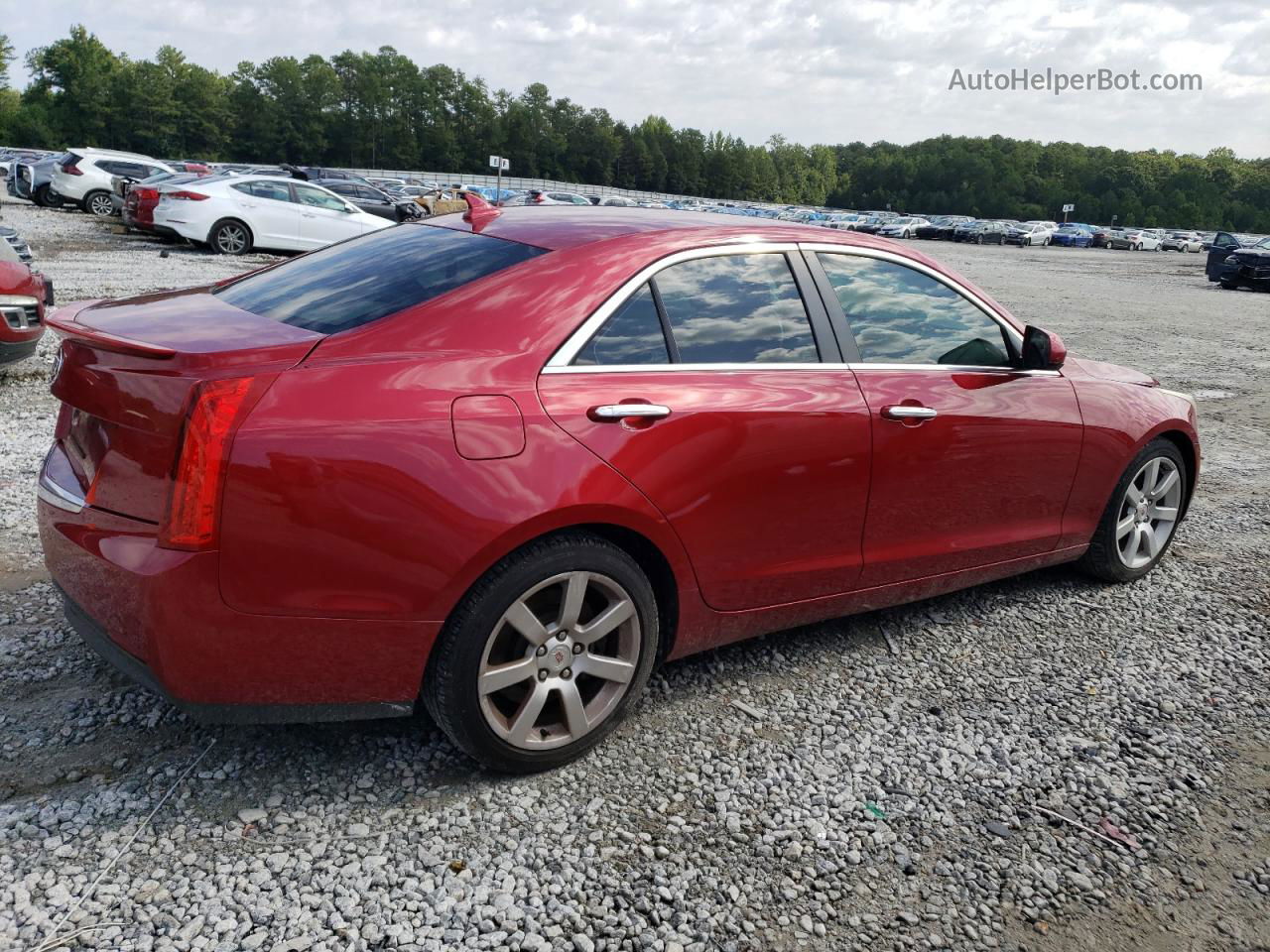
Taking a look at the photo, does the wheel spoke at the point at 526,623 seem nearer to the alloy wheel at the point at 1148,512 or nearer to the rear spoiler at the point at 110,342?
the rear spoiler at the point at 110,342

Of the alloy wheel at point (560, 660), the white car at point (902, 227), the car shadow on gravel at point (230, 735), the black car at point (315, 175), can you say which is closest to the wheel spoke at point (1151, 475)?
the car shadow on gravel at point (230, 735)

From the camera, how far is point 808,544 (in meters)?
3.52

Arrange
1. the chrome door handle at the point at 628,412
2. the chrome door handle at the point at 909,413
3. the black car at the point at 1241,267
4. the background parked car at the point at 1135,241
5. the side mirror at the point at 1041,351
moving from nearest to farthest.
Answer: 1. the chrome door handle at the point at 628,412
2. the chrome door handle at the point at 909,413
3. the side mirror at the point at 1041,351
4. the black car at the point at 1241,267
5. the background parked car at the point at 1135,241

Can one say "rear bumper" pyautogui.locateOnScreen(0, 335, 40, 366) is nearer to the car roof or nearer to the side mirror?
the car roof

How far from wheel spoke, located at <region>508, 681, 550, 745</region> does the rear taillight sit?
0.99 m

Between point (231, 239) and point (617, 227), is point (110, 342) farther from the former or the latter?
point (231, 239)

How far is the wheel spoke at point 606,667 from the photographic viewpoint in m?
3.05

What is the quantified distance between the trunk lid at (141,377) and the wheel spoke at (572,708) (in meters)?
1.20

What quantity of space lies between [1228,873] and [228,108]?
139 meters

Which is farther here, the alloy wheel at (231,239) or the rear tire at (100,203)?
the rear tire at (100,203)

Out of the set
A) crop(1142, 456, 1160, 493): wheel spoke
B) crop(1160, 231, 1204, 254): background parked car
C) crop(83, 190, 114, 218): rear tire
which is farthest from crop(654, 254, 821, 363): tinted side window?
crop(1160, 231, 1204, 254): background parked car

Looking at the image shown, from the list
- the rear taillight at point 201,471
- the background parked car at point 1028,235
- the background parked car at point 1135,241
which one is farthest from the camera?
the background parked car at point 1135,241

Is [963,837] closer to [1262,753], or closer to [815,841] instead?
[815,841]

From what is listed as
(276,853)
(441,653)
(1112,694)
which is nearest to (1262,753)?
(1112,694)
